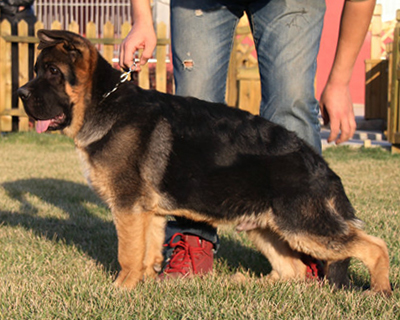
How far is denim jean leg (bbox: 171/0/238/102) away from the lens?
3.65 meters

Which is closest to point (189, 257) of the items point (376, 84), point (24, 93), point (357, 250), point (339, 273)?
point (339, 273)

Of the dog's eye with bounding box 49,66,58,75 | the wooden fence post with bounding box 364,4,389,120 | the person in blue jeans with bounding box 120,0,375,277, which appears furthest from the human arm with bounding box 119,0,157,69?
the wooden fence post with bounding box 364,4,389,120

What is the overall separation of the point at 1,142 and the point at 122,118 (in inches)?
321

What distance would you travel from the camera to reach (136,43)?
3473mm

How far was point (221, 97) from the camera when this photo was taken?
386 cm

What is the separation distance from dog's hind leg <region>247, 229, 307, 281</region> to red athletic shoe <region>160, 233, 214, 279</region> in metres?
0.38

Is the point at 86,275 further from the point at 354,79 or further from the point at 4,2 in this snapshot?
the point at 354,79

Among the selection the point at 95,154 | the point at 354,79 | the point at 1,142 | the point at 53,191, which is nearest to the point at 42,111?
the point at 95,154

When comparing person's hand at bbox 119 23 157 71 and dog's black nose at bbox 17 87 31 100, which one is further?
person's hand at bbox 119 23 157 71

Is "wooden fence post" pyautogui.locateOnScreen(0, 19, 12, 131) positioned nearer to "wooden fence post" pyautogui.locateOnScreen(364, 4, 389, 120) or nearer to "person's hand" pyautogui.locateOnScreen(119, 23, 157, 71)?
"wooden fence post" pyautogui.locateOnScreen(364, 4, 389, 120)

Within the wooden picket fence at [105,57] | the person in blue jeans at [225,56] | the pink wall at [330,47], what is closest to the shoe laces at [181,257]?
the person in blue jeans at [225,56]

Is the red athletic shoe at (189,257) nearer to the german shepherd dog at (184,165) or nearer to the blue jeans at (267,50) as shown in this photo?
the german shepherd dog at (184,165)

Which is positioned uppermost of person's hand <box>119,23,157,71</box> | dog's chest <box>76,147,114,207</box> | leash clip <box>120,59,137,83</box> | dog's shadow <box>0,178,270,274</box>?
person's hand <box>119,23,157,71</box>

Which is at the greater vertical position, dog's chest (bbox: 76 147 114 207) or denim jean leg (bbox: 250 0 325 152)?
denim jean leg (bbox: 250 0 325 152)
